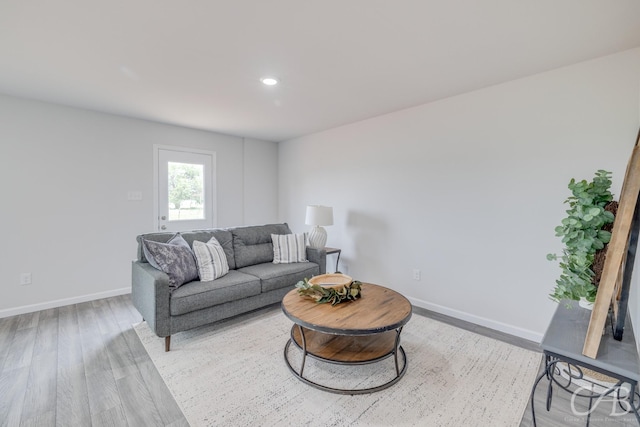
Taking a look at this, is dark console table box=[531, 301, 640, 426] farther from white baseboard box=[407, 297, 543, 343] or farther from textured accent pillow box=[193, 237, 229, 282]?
textured accent pillow box=[193, 237, 229, 282]

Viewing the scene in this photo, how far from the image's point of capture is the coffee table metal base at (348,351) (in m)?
1.86

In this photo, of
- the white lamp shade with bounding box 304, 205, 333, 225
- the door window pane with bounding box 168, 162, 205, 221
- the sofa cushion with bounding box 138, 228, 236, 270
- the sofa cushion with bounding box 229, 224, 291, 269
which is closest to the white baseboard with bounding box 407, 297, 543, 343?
the white lamp shade with bounding box 304, 205, 333, 225

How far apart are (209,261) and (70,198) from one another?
2.06m

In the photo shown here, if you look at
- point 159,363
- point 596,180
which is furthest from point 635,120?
point 159,363

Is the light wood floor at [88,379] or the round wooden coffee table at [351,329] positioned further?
the round wooden coffee table at [351,329]

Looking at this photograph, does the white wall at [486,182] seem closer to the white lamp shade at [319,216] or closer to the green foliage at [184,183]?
the white lamp shade at [319,216]

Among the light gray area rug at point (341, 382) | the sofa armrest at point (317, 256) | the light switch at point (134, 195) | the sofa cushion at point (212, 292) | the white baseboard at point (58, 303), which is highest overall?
the light switch at point (134, 195)

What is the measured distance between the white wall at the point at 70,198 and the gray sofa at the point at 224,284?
1.27 meters

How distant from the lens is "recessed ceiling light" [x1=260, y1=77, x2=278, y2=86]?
252cm

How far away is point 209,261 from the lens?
279 cm

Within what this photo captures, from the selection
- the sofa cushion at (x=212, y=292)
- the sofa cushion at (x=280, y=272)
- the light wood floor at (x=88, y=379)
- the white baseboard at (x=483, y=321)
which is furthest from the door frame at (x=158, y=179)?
the white baseboard at (x=483, y=321)

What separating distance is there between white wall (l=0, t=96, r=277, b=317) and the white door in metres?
0.14

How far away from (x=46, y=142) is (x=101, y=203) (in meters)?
0.84

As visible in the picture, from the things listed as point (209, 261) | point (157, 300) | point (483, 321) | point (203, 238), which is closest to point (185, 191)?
point (203, 238)
